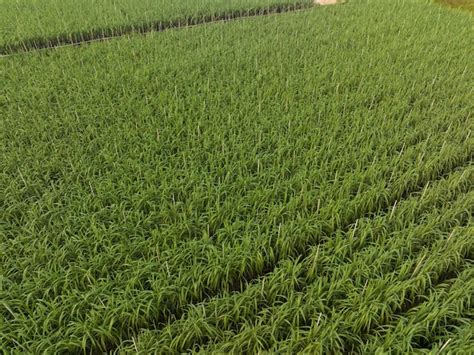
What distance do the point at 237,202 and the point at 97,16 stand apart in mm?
7748

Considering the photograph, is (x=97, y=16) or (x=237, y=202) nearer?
(x=237, y=202)

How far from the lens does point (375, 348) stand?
77.9 inches

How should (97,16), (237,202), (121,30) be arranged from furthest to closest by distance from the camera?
(97,16), (121,30), (237,202)

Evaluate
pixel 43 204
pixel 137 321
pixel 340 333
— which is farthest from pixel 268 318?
pixel 43 204

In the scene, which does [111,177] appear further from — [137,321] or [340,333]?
[340,333]

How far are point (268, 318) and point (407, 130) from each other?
119 inches

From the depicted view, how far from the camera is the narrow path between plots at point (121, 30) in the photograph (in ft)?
23.0

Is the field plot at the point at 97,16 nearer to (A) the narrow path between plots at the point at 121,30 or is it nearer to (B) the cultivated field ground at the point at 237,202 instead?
(A) the narrow path between plots at the point at 121,30

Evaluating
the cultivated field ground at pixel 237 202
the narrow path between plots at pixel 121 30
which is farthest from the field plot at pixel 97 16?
the cultivated field ground at pixel 237 202

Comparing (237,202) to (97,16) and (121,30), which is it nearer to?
(121,30)

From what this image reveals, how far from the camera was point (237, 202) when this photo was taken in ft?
9.82

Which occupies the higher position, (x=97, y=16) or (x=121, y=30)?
(x=97, y=16)

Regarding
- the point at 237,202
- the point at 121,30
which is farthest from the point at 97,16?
the point at 237,202

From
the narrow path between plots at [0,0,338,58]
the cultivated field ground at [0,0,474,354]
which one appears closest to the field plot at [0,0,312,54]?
the narrow path between plots at [0,0,338,58]
